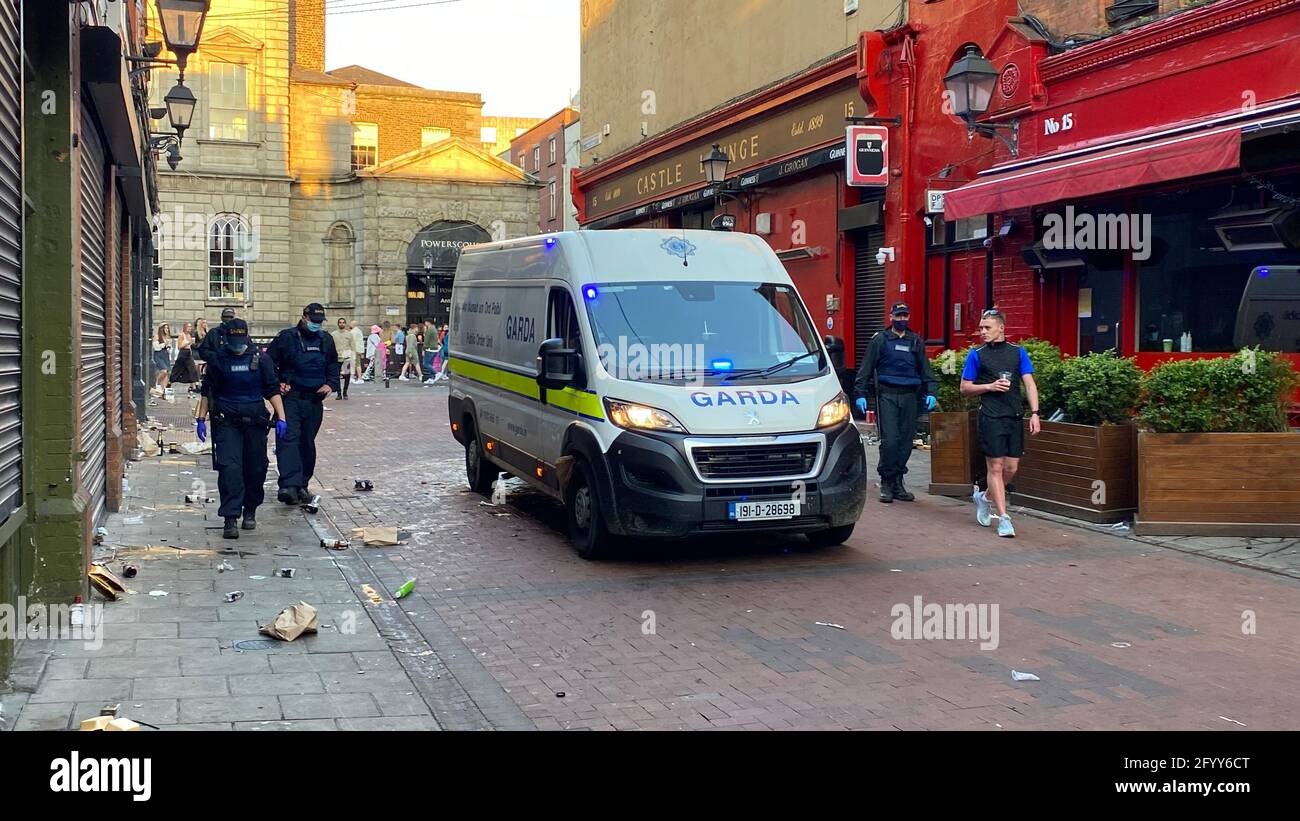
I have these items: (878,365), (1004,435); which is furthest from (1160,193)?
(1004,435)

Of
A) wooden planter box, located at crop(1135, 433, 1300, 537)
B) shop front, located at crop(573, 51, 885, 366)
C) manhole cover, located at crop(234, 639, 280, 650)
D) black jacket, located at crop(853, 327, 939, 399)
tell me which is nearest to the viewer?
manhole cover, located at crop(234, 639, 280, 650)

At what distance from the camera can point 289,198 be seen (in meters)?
46.4

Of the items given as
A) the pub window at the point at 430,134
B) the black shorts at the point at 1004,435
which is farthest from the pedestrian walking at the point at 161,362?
the pub window at the point at 430,134

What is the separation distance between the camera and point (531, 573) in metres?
8.92

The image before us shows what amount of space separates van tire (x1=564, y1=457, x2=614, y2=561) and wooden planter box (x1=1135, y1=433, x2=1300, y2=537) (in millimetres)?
4438

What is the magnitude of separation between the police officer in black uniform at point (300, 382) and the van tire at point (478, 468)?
63.4 inches

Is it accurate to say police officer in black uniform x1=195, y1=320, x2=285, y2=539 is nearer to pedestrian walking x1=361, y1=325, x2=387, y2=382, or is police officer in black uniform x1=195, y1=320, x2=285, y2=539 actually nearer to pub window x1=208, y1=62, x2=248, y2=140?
pedestrian walking x1=361, y1=325, x2=387, y2=382

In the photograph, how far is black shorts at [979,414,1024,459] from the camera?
10414 millimetres

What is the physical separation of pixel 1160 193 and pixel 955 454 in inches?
183

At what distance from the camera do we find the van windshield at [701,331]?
9391 millimetres

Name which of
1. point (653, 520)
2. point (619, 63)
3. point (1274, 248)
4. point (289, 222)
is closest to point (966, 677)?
point (653, 520)

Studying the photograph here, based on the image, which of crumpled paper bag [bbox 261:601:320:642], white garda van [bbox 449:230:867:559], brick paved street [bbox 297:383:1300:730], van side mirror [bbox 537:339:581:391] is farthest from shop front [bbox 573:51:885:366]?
crumpled paper bag [bbox 261:601:320:642]

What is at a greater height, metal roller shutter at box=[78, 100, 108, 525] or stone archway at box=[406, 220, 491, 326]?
stone archway at box=[406, 220, 491, 326]
